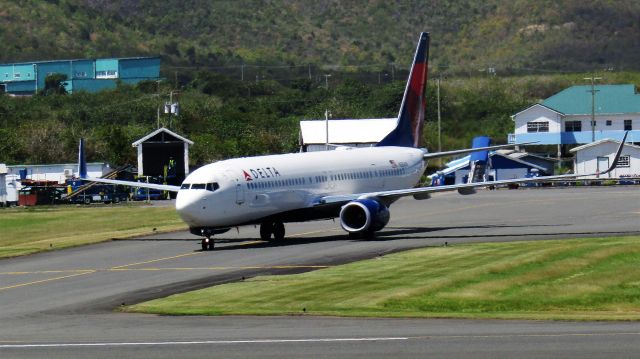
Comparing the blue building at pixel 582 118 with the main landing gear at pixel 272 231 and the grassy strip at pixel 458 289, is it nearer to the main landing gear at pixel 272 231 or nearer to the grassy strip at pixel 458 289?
the main landing gear at pixel 272 231

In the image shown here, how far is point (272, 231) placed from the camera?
5391 cm

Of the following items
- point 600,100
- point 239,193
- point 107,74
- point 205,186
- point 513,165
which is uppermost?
point 107,74

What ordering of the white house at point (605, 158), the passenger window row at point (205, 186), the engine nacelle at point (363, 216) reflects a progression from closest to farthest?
the passenger window row at point (205, 186)
the engine nacelle at point (363, 216)
the white house at point (605, 158)

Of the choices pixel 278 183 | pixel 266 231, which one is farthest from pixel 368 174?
pixel 278 183

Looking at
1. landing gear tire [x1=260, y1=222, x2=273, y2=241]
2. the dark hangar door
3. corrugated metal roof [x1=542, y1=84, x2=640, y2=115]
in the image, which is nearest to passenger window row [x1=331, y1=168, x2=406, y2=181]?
landing gear tire [x1=260, y1=222, x2=273, y2=241]

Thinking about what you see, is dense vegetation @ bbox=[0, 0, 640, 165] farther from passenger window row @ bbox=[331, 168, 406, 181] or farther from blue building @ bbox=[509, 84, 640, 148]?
passenger window row @ bbox=[331, 168, 406, 181]

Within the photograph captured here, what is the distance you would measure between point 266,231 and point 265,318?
23282mm

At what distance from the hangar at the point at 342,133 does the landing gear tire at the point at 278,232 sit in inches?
2513

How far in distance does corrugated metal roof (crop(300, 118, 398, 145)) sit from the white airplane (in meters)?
56.1

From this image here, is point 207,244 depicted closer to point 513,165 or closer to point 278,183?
point 278,183

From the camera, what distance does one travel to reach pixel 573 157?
118 meters

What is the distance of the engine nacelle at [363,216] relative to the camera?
51938mm

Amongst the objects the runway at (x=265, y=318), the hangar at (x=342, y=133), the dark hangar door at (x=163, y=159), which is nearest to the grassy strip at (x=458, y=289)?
the runway at (x=265, y=318)

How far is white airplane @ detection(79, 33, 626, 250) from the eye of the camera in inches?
1932
